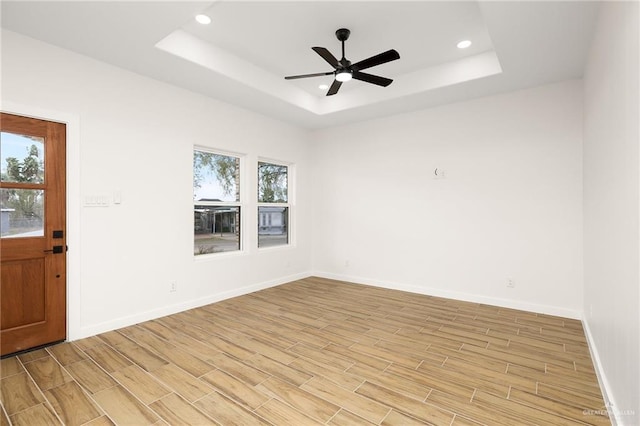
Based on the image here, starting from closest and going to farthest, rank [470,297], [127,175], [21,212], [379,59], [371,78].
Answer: [21,212] → [379,59] → [371,78] → [127,175] → [470,297]

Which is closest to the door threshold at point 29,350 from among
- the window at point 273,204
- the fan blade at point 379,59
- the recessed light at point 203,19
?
the window at point 273,204

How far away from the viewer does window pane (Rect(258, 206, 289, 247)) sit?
208 inches

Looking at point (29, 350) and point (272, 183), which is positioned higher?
point (272, 183)

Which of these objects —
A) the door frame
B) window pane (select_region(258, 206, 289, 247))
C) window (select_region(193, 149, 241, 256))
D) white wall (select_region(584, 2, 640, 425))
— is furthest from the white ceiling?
window pane (select_region(258, 206, 289, 247))

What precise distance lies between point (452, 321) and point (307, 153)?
12.6 ft

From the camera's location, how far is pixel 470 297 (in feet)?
14.5

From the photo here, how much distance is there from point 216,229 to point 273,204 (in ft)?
3.94

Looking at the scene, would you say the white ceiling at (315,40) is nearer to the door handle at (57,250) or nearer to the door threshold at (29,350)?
the door handle at (57,250)

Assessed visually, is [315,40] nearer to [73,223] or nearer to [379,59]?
[379,59]

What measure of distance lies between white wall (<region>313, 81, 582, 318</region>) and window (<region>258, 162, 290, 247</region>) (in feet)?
2.47

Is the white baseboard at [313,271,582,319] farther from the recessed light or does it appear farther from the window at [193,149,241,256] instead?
the recessed light

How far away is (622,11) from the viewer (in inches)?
68.7

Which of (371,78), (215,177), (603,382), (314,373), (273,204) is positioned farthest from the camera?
(273,204)

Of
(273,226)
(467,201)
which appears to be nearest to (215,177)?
(273,226)
